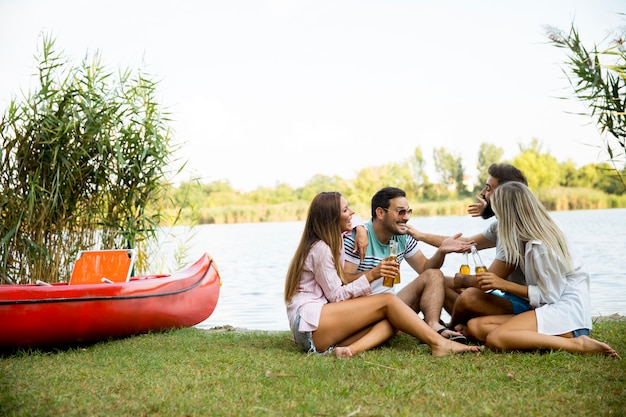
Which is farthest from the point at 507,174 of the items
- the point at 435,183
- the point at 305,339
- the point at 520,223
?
the point at 435,183

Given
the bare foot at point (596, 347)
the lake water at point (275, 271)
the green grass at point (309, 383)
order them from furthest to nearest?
the lake water at point (275, 271)
the bare foot at point (596, 347)
the green grass at point (309, 383)

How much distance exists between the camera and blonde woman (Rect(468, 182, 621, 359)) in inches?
160

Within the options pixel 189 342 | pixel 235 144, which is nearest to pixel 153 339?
pixel 189 342

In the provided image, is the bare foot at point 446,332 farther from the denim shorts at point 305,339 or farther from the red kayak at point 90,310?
the red kayak at point 90,310

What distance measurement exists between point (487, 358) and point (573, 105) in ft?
7.23

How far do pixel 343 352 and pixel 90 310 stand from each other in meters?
1.99

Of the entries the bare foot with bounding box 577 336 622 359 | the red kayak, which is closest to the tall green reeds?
the red kayak

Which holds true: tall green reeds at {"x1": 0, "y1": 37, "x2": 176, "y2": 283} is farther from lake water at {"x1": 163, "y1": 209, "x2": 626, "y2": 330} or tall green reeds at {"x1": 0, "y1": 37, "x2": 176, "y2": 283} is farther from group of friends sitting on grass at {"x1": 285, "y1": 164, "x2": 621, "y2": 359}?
group of friends sitting on grass at {"x1": 285, "y1": 164, "x2": 621, "y2": 359}

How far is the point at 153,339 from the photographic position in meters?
5.25

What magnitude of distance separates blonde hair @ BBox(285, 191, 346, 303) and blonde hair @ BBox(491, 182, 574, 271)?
97 centimetres

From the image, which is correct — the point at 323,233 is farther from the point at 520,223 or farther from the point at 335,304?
the point at 520,223

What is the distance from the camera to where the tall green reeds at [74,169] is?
20.2 feet

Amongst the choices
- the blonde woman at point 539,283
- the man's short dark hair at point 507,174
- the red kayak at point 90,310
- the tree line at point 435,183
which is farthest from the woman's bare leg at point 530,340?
the tree line at point 435,183

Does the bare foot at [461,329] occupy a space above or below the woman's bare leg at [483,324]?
below
